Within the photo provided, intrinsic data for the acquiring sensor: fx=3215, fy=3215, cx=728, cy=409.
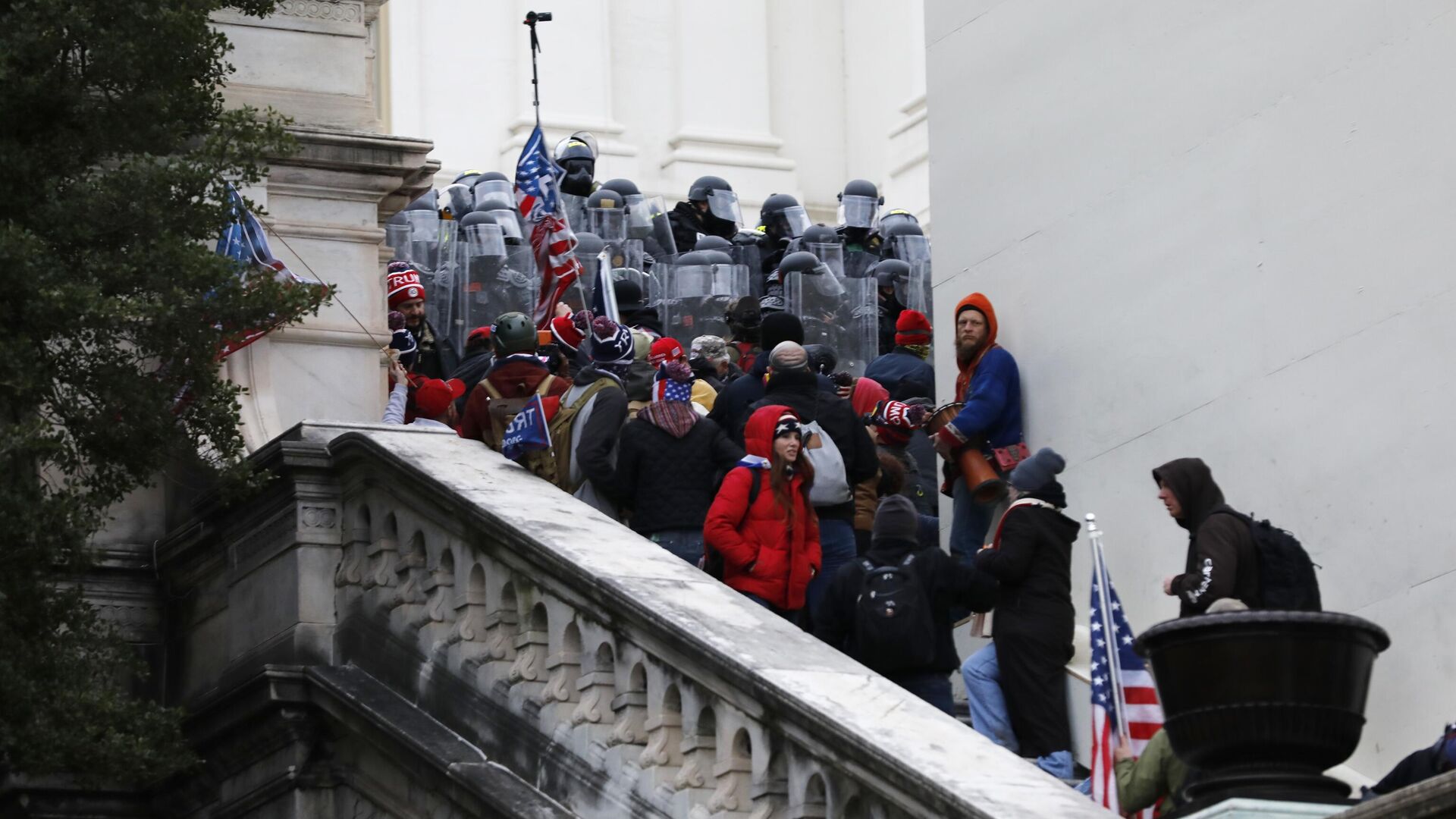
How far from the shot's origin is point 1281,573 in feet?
36.8

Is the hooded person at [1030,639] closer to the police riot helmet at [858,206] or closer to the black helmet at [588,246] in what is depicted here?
the black helmet at [588,246]

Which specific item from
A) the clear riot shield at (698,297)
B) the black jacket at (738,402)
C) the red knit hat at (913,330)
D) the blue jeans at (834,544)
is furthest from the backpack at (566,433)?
the clear riot shield at (698,297)

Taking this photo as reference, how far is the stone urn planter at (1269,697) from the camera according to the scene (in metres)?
8.68

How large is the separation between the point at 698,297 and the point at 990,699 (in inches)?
422

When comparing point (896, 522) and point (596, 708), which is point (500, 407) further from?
point (596, 708)

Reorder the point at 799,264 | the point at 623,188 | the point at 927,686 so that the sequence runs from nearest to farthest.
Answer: the point at 927,686, the point at 799,264, the point at 623,188

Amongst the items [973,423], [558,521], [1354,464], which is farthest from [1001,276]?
[558,521]

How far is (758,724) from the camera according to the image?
31.8 feet

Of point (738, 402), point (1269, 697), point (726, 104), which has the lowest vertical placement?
point (1269, 697)

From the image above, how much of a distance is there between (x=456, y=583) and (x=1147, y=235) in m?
4.47

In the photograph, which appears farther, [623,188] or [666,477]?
[623,188]

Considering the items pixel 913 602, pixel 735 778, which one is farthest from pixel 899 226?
pixel 735 778

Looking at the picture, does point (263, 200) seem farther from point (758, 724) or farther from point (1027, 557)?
point (758, 724)

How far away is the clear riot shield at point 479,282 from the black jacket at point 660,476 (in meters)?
9.40
